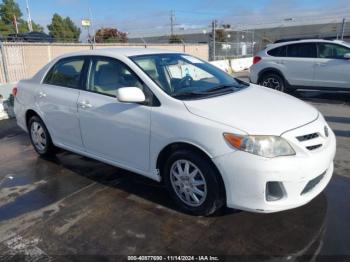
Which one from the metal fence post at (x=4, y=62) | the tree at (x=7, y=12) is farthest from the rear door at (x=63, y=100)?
the tree at (x=7, y=12)

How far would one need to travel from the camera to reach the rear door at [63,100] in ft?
14.3

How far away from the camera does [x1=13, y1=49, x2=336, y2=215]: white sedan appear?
2939 mm

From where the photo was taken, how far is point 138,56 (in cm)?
398

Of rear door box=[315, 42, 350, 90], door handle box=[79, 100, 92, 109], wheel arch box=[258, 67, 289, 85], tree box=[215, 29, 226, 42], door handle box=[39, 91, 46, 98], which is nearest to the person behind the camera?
door handle box=[79, 100, 92, 109]

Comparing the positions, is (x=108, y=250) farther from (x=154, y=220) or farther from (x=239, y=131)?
(x=239, y=131)

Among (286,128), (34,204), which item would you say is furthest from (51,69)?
(286,128)

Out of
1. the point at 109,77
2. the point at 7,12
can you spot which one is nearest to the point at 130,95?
the point at 109,77

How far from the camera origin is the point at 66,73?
4.64m

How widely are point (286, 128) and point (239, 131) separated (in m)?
0.45

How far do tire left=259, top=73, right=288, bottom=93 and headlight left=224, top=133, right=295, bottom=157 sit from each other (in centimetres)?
714

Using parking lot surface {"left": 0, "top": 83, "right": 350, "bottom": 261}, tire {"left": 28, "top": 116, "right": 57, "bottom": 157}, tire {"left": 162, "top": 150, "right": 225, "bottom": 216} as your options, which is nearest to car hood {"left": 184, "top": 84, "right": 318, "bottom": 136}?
tire {"left": 162, "top": 150, "right": 225, "bottom": 216}

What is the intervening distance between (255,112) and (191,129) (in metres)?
0.65

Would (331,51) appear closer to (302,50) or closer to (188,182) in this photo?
(302,50)

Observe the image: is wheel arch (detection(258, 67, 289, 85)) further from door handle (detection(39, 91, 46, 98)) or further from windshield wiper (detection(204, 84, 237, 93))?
door handle (detection(39, 91, 46, 98))
